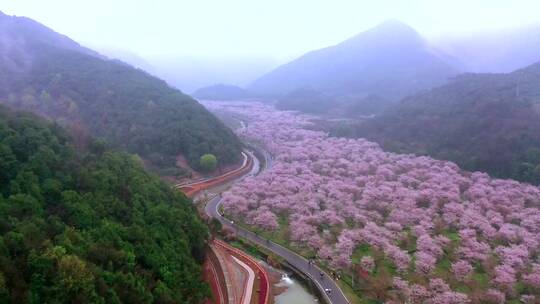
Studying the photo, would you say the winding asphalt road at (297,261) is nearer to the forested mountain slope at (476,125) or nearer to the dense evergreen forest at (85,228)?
the dense evergreen forest at (85,228)

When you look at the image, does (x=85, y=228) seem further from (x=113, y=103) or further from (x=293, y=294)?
(x=113, y=103)

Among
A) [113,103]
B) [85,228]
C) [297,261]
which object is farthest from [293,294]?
[113,103]

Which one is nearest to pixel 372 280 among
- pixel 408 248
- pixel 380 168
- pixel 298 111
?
pixel 408 248

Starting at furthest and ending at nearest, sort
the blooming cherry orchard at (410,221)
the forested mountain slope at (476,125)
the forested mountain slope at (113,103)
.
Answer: the forested mountain slope at (113,103) → the forested mountain slope at (476,125) → the blooming cherry orchard at (410,221)

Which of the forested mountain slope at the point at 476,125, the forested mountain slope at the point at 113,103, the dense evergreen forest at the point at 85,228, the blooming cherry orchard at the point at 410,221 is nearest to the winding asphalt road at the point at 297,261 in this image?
the blooming cherry orchard at the point at 410,221

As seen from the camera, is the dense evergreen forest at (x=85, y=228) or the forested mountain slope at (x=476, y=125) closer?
the dense evergreen forest at (x=85, y=228)

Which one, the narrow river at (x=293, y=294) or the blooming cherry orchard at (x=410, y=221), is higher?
the blooming cherry orchard at (x=410, y=221)
